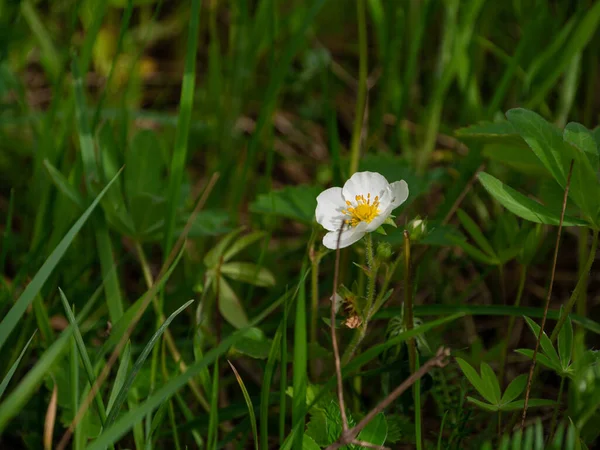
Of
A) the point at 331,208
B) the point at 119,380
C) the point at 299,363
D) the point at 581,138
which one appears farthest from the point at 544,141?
the point at 119,380

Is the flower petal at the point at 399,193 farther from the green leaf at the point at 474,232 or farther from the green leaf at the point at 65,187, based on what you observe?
the green leaf at the point at 65,187

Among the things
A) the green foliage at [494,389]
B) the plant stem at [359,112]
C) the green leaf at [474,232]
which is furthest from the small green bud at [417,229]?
the plant stem at [359,112]

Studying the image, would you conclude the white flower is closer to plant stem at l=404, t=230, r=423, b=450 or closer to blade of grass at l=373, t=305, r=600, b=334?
plant stem at l=404, t=230, r=423, b=450

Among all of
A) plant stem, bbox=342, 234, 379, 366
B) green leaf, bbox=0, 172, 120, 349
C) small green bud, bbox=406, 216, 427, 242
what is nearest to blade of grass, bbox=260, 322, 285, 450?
plant stem, bbox=342, 234, 379, 366

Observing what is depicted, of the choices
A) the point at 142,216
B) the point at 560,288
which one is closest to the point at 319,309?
the point at 142,216

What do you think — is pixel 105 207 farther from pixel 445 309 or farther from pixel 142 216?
pixel 445 309

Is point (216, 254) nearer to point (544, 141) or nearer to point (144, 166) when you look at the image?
point (144, 166)
